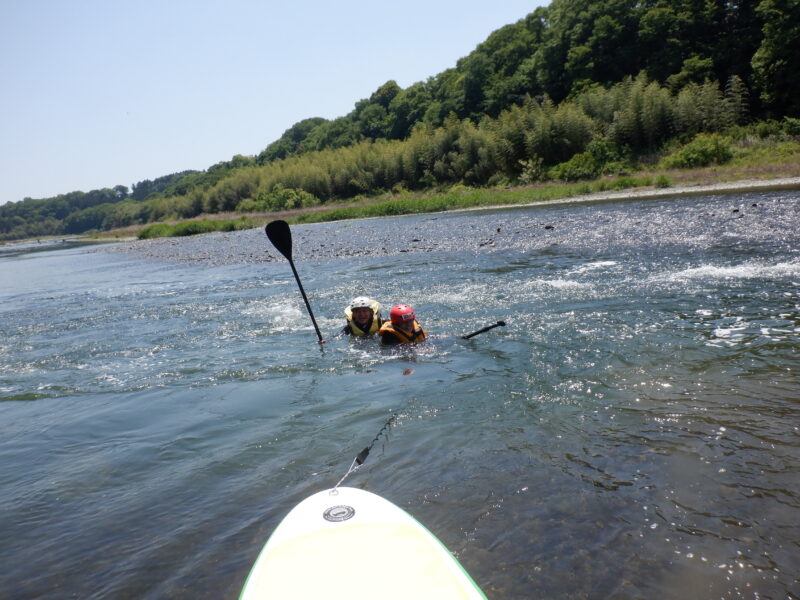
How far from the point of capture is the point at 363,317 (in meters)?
8.68

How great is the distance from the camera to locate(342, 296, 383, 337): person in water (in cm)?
862

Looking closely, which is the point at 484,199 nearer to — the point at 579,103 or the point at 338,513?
the point at 579,103

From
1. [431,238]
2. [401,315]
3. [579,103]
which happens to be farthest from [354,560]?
[579,103]

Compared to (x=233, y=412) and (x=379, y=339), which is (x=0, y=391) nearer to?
(x=233, y=412)

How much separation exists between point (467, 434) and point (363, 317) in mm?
3842

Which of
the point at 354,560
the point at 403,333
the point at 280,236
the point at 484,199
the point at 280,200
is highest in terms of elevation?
the point at 280,200

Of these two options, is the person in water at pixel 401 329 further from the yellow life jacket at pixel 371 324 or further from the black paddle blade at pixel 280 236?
the black paddle blade at pixel 280 236

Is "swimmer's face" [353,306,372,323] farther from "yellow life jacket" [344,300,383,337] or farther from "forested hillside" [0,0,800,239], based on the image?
"forested hillside" [0,0,800,239]

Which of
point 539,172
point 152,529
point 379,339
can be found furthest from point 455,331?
point 539,172

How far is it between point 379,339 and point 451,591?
628 centimetres

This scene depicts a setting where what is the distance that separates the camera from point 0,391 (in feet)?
27.3

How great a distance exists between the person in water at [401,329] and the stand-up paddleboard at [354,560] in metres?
4.73

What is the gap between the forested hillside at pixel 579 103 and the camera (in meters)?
37.5

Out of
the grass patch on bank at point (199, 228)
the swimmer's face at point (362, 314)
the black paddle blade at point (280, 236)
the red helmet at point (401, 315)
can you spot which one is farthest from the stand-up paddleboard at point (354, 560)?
the grass patch on bank at point (199, 228)
